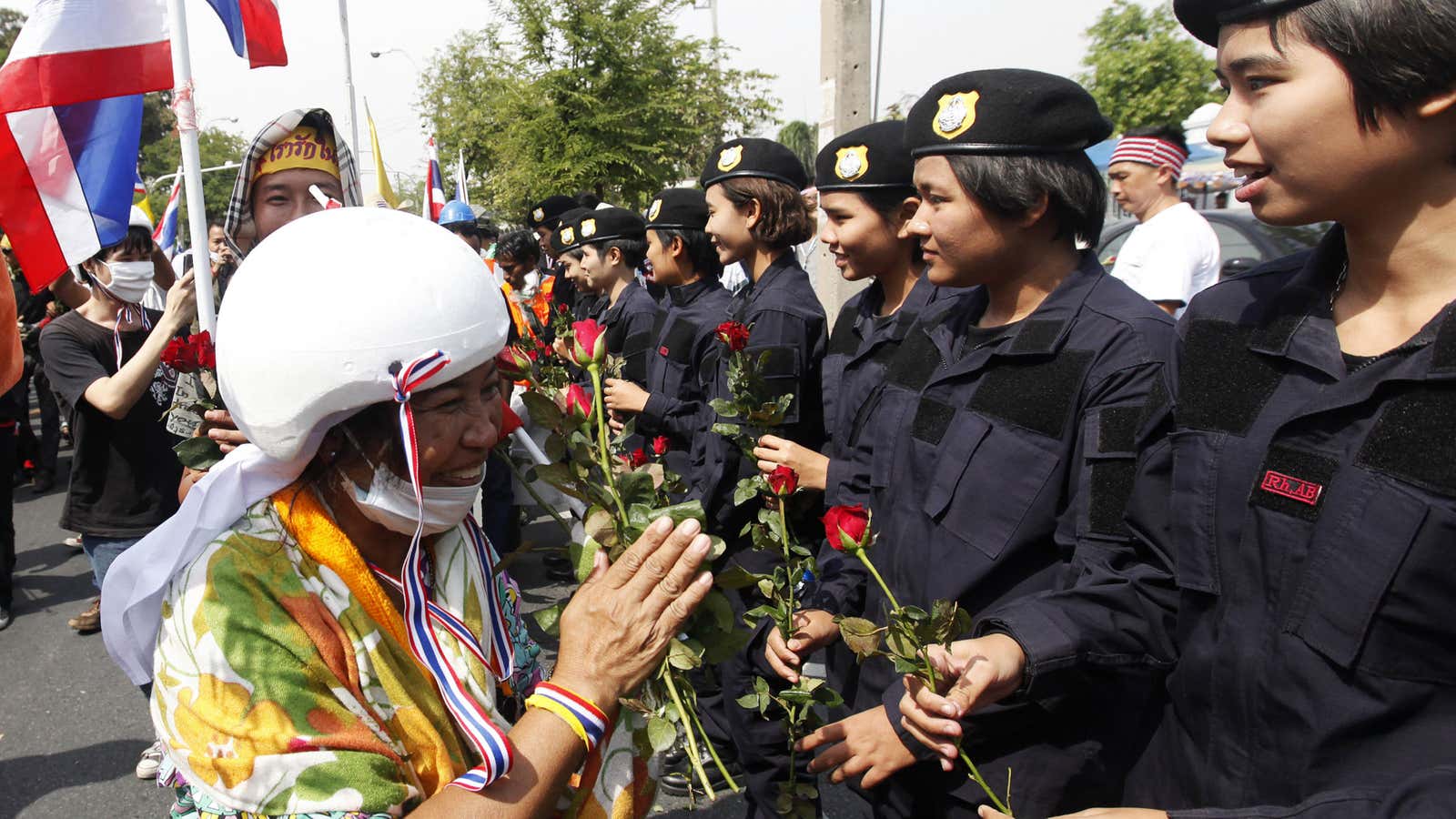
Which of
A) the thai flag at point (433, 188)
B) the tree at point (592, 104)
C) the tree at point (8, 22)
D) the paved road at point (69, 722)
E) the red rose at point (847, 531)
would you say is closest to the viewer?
the red rose at point (847, 531)

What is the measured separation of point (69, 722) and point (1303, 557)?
5.32 m

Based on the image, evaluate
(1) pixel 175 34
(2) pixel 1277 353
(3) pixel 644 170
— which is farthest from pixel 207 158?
(2) pixel 1277 353

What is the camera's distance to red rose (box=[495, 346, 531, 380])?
1.53 metres

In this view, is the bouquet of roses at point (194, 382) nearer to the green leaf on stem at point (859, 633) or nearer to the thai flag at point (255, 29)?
the green leaf on stem at point (859, 633)

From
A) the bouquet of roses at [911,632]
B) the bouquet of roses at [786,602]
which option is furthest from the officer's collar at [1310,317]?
the bouquet of roses at [786,602]

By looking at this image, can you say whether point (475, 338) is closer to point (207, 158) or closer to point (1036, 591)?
point (1036, 591)

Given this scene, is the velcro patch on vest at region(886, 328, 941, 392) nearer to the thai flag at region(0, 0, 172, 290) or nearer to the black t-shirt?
the thai flag at region(0, 0, 172, 290)

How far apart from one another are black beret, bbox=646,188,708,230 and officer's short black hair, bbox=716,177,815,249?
31.0 inches

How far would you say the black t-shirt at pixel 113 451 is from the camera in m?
4.02

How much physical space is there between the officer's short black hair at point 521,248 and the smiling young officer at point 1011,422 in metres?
7.65

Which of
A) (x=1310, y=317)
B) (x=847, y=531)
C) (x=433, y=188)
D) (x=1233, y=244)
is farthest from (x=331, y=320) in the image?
(x=433, y=188)

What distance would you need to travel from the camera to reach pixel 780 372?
3.39 m

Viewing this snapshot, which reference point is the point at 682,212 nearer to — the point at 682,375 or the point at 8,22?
the point at 682,375

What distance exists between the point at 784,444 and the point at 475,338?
1480 mm
